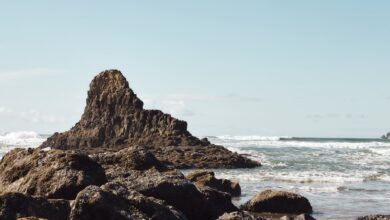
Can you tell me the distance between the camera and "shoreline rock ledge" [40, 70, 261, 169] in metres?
47.4

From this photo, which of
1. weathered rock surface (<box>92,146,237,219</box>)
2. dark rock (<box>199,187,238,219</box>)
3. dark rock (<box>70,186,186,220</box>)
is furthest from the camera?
dark rock (<box>199,187,238,219</box>)

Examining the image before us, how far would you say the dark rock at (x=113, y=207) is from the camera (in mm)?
Answer: 9062

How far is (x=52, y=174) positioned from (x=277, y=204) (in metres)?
7.96

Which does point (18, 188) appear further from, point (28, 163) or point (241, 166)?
point (241, 166)

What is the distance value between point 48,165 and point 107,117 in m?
50.8

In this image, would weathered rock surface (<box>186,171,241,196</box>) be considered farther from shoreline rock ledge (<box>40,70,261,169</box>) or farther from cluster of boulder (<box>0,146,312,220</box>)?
shoreline rock ledge (<box>40,70,261,169</box>)

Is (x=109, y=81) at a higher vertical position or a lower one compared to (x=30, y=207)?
higher

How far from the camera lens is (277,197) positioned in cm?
1783

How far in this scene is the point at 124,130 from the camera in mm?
59750

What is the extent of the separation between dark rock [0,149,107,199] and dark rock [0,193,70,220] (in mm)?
1733

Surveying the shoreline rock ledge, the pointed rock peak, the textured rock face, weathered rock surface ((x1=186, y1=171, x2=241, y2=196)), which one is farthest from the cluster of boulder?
the pointed rock peak

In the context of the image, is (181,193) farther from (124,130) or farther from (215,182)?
(124,130)

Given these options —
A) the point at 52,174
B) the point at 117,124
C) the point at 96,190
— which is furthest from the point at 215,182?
the point at 117,124

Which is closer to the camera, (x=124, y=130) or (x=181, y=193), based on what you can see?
(x=181, y=193)
